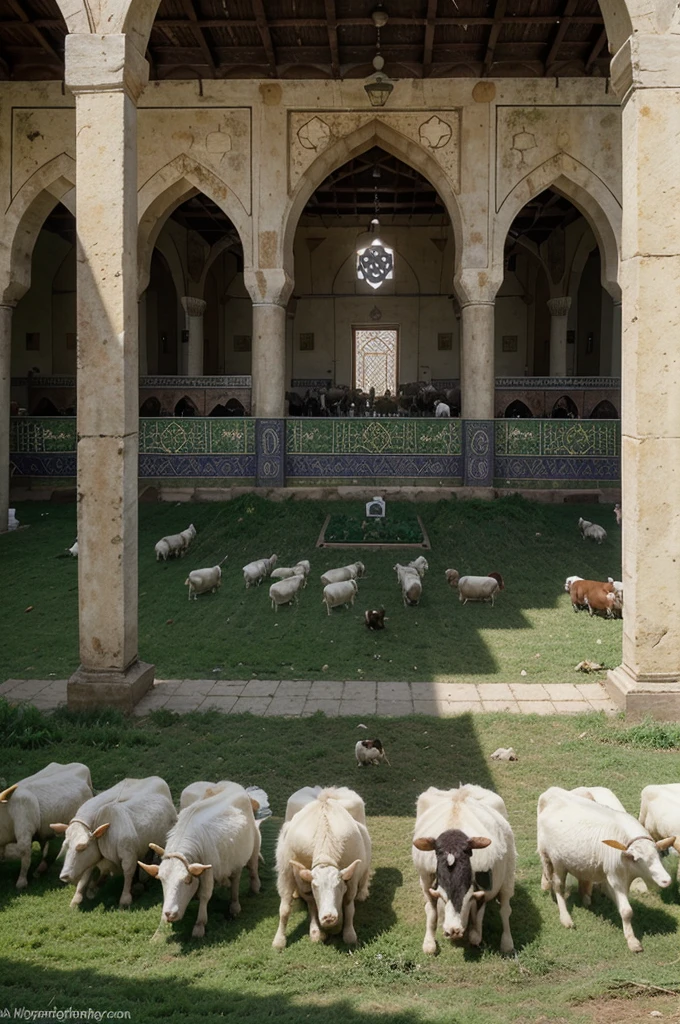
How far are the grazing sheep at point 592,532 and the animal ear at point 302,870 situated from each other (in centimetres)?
972

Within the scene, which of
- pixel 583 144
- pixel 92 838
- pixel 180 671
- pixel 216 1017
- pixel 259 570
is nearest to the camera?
pixel 216 1017

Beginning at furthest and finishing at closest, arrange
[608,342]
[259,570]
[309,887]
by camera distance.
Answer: [608,342]
[259,570]
[309,887]

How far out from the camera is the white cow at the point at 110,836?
162 inches

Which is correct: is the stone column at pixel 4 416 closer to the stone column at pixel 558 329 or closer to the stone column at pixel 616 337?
the stone column at pixel 616 337

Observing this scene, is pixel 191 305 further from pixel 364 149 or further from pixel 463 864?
pixel 463 864

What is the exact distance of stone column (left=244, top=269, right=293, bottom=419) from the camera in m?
14.9

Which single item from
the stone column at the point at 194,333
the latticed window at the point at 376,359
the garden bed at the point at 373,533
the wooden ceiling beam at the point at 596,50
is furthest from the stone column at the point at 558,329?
the garden bed at the point at 373,533

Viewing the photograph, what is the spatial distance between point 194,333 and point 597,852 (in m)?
19.1

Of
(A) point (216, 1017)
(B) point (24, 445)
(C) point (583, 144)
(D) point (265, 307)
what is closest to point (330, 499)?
(D) point (265, 307)

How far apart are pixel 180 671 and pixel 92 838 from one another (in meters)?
3.78

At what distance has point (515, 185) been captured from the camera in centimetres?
1453

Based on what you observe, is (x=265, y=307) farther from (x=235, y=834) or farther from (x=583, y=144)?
(x=235, y=834)

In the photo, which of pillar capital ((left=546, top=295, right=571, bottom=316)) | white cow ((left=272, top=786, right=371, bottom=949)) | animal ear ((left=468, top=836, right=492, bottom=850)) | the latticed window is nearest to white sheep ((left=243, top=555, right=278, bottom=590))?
white cow ((left=272, top=786, right=371, bottom=949))

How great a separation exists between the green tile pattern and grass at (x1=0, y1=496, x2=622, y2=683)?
1.15 metres
